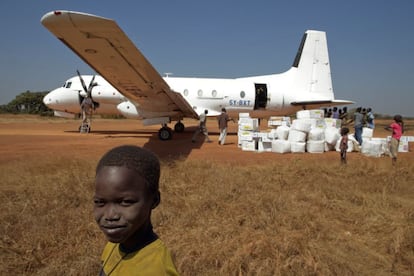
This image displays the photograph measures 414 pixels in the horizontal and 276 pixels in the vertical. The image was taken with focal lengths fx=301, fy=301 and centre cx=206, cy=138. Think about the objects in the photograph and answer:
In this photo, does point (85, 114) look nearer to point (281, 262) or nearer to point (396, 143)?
point (396, 143)

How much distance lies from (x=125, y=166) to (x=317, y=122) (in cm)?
1142

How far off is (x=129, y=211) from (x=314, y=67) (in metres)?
19.5

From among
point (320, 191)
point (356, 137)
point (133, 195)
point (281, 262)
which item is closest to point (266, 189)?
point (320, 191)

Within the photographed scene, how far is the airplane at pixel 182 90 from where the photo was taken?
32.8ft

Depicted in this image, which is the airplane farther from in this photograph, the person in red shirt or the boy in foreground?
the boy in foreground

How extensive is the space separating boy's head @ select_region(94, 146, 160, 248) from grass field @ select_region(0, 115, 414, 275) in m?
1.90

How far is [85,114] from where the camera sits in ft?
53.5

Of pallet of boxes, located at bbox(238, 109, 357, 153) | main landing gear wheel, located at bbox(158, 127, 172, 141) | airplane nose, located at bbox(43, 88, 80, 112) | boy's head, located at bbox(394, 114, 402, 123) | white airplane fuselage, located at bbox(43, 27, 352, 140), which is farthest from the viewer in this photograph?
airplane nose, located at bbox(43, 88, 80, 112)

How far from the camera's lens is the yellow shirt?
106 centimetres

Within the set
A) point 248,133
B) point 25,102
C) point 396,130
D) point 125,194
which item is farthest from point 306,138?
point 25,102

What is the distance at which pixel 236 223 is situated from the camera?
389 centimetres

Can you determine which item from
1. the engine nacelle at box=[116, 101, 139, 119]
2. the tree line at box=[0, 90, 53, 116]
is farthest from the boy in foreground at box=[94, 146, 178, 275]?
the tree line at box=[0, 90, 53, 116]

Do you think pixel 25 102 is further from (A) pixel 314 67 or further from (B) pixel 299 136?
(B) pixel 299 136

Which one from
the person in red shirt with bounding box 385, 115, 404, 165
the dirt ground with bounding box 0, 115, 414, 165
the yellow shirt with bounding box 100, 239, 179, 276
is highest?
the yellow shirt with bounding box 100, 239, 179, 276
